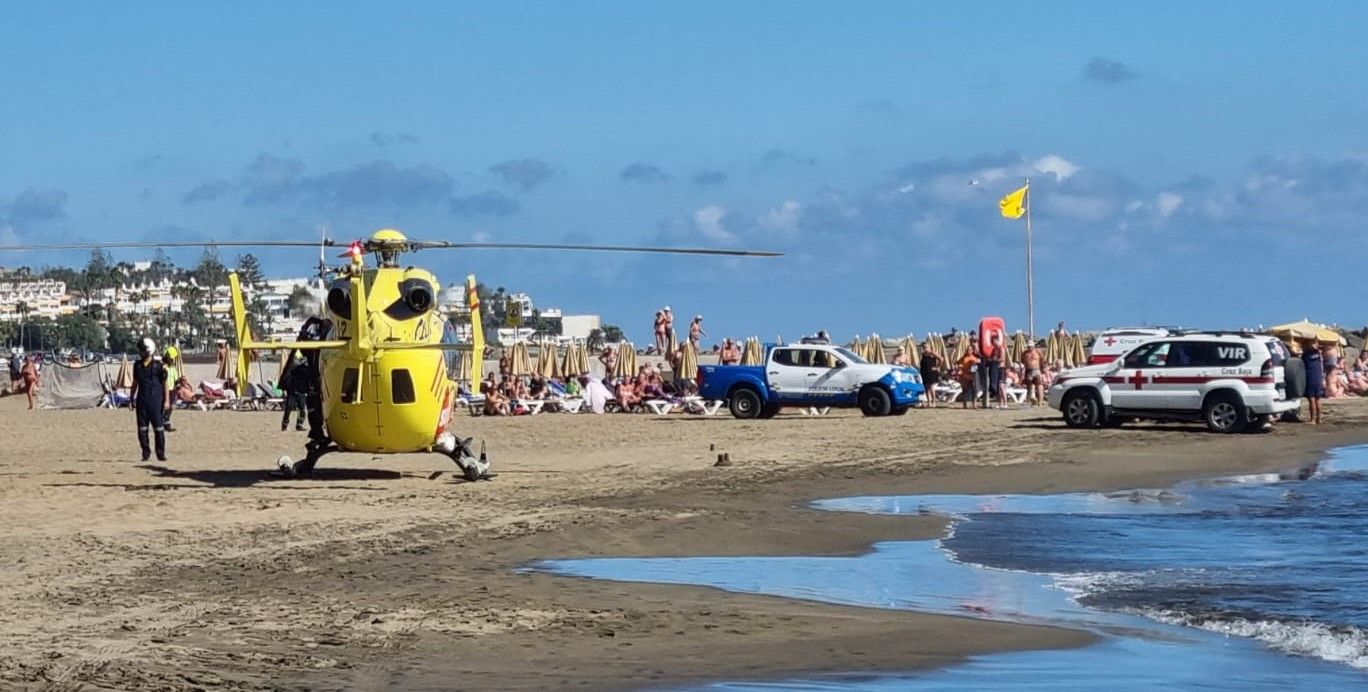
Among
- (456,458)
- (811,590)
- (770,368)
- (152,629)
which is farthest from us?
(770,368)

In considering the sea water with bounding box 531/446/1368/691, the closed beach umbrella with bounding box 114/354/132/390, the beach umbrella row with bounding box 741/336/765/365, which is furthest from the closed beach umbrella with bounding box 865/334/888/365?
the sea water with bounding box 531/446/1368/691

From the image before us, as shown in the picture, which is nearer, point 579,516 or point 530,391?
point 579,516

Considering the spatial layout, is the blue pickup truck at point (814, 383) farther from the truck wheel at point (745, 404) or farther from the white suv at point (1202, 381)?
the white suv at point (1202, 381)

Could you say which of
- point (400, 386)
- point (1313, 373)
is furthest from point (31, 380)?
point (1313, 373)

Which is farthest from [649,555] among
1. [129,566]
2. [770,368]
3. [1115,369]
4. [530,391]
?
[530,391]

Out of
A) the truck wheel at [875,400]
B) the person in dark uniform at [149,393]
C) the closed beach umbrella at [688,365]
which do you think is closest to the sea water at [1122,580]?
the person in dark uniform at [149,393]

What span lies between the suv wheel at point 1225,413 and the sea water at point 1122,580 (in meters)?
9.44

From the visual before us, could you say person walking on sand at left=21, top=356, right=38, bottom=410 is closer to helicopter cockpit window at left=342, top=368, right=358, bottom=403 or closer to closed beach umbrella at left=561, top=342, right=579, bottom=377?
closed beach umbrella at left=561, top=342, right=579, bottom=377

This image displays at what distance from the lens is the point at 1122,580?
42.2 feet

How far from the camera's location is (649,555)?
46.2 feet

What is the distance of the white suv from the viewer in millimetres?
28938

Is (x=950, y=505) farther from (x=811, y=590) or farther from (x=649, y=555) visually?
(x=811, y=590)

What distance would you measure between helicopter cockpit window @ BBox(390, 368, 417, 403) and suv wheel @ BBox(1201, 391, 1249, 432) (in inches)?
603

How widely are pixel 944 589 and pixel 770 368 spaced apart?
22573 mm
